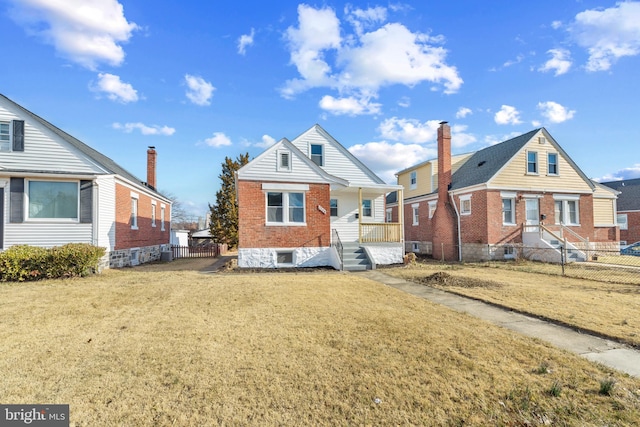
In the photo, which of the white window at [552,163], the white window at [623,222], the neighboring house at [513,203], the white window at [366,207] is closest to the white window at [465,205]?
the neighboring house at [513,203]

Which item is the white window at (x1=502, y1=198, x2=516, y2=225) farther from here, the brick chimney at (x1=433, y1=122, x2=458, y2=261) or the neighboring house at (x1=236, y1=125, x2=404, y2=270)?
the neighboring house at (x1=236, y1=125, x2=404, y2=270)

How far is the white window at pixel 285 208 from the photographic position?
14.6m

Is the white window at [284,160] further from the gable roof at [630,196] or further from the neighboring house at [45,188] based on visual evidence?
the gable roof at [630,196]

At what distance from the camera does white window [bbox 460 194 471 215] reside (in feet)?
62.5

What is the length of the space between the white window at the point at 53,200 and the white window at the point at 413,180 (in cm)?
2114

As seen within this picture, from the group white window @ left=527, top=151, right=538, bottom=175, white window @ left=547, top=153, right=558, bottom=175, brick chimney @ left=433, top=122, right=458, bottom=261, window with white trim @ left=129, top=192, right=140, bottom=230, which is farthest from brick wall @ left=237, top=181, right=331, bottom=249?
white window @ left=547, top=153, right=558, bottom=175

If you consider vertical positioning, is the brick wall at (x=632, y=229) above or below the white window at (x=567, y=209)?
below

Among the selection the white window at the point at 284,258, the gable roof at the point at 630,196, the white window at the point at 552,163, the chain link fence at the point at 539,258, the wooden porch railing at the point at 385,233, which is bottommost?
the chain link fence at the point at 539,258

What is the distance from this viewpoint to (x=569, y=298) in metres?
8.23

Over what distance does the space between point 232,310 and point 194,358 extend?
2559mm

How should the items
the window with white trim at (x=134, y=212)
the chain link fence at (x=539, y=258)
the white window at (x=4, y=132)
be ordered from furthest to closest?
the window with white trim at (x=134, y=212), the chain link fence at (x=539, y=258), the white window at (x=4, y=132)

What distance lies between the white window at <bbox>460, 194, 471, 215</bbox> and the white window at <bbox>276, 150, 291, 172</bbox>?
11242 millimetres

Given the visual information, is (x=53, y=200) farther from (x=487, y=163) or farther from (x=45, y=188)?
(x=487, y=163)

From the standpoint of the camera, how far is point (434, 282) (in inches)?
419
